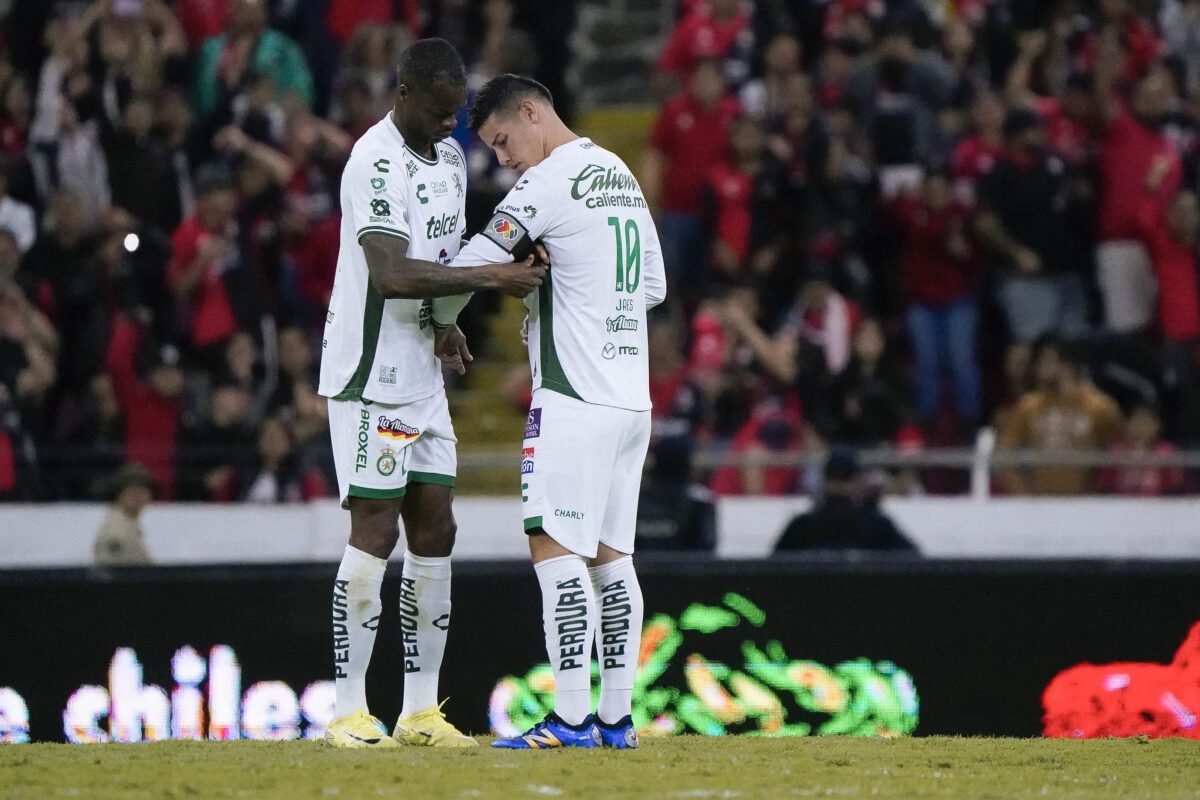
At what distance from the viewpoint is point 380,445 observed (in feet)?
24.9

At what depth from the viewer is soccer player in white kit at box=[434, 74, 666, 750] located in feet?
24.1

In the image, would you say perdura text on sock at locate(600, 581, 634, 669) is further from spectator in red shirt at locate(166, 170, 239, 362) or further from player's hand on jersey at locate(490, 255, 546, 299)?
spectator in red shirt at locate(166, 170, 239, 362)

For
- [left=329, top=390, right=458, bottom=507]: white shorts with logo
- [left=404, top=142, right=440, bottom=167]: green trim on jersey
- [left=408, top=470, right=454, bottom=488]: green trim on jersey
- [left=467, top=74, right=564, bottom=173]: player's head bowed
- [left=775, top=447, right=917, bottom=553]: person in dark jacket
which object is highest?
[left=467, top=74, right=564, bottom=173]: player's head bowed

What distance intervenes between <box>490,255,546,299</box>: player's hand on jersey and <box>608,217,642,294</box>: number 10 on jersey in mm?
323

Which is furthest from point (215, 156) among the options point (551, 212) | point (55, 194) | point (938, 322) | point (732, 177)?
point (551, 212)

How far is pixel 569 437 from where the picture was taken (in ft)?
24.1

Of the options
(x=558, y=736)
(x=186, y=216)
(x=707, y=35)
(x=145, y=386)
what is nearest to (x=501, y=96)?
(x=558, y=736)

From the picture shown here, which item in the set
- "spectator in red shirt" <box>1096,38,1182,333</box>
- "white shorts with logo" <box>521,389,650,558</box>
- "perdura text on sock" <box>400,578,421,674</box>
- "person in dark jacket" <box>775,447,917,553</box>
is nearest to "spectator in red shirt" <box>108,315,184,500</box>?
"person in dark jacket" <box>775,447,917,553</box>

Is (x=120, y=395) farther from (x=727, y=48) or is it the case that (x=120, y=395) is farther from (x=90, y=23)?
(x=727, y=48)

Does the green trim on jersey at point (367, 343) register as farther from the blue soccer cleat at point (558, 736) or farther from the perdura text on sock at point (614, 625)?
the blue soccer cleat at point (558, 736)

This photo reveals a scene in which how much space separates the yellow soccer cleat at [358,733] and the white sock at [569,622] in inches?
30.1

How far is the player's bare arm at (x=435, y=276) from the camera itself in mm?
7297

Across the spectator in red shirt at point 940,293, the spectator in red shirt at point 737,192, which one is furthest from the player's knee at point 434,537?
the spectator in red shirt at point 737,192

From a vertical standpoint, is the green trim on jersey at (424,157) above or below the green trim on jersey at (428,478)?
above
